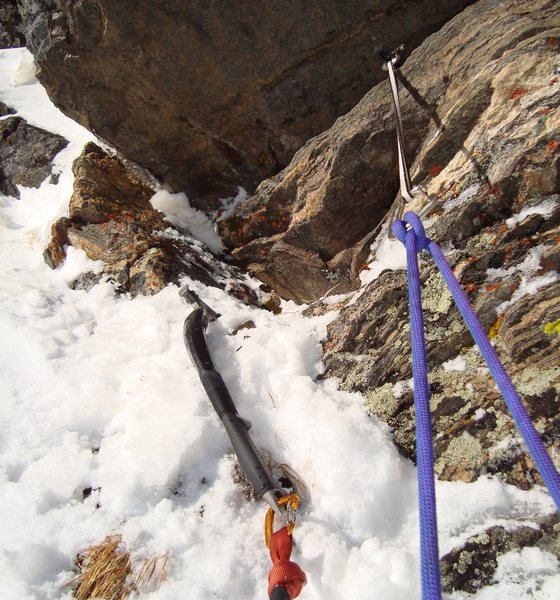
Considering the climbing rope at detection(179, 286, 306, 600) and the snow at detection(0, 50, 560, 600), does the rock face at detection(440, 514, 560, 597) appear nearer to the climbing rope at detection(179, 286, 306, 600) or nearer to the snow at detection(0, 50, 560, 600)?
the snow at detection(0, 50, 560, 600)

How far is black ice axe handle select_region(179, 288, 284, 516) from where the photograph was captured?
2.11 m

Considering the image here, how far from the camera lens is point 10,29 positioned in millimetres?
10086

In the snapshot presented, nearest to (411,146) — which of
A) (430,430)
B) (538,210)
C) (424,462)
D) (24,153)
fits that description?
(538,210)

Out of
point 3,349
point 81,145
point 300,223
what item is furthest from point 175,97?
point 3,349

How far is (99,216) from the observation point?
478 centimetres

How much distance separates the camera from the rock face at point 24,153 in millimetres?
6707

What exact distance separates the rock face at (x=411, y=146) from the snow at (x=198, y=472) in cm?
86

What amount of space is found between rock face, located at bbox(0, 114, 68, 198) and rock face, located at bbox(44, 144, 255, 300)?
1.74 metres

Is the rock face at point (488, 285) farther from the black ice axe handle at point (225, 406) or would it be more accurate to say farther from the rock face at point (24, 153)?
the rock face at point (24, 153)

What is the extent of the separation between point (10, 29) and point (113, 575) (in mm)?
13701

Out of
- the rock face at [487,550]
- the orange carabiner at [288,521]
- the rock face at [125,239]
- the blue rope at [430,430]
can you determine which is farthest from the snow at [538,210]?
the rock face at [125,239]

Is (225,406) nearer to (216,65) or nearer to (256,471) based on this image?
(256,471)

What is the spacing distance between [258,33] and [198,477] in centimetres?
475

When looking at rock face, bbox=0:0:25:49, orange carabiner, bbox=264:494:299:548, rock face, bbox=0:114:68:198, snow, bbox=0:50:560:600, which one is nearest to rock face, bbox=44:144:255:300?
snow, bbox=0:50:560:600
